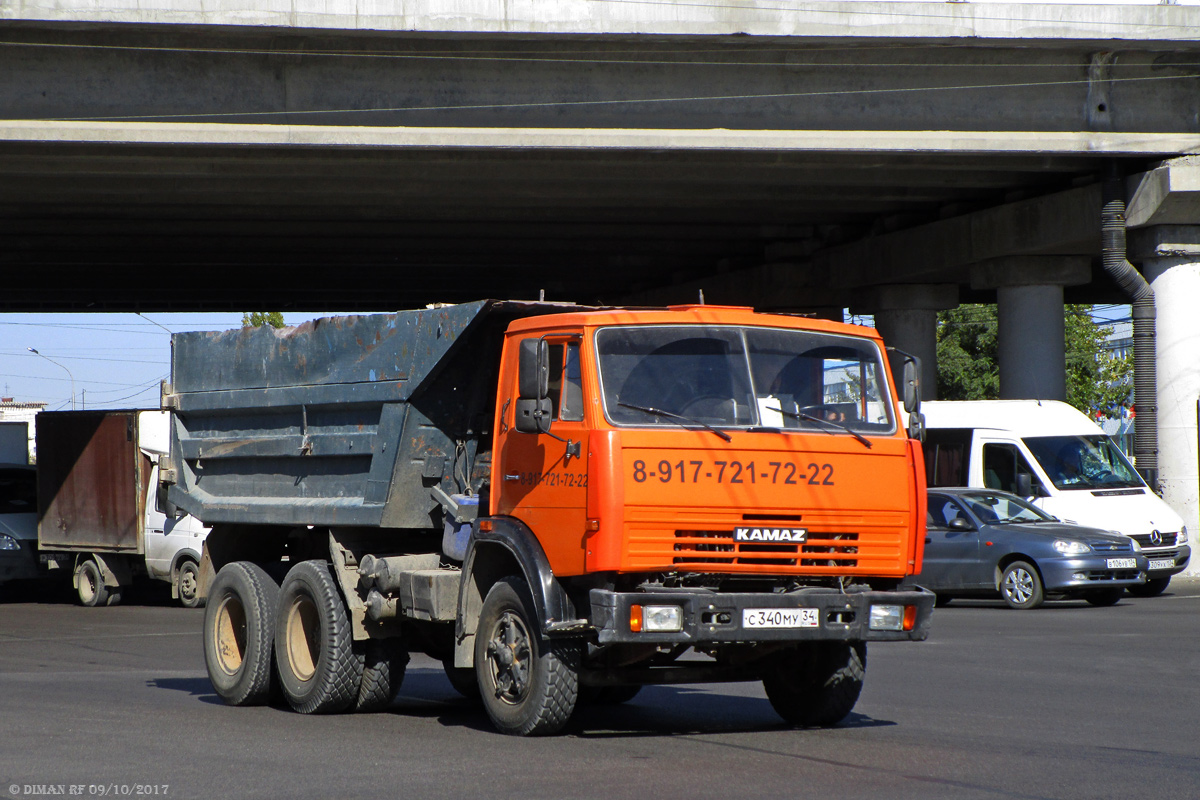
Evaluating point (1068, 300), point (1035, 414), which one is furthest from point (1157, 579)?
point (1068, 300)

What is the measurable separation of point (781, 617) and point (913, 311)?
25.7 metres

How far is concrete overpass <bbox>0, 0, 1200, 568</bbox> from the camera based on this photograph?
768 inches

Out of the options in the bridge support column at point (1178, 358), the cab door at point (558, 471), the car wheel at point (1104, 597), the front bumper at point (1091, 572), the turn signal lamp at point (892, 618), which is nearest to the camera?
the cab door at point (558, 471)

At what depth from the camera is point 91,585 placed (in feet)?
76.3

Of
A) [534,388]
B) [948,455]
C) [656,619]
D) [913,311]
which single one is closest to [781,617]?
[656,619]

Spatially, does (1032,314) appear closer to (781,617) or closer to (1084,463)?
(1084,463)

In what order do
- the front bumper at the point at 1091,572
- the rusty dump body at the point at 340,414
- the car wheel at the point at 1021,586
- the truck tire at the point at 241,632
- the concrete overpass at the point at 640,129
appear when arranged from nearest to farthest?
the rusty dump body at the point at 340,414 → the truck tire at the point at 241,632 → the front bumper at the point at 1091,572 → the car wheel at the point at 1021,586 → the concrete overpass at the point at 640,129

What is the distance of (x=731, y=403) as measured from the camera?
8.34m

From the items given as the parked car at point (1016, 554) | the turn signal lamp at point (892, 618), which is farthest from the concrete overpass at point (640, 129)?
the turn signal lamp at point (892, 618)

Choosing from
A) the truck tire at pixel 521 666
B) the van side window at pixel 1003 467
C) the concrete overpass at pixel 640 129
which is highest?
the concrete overpass at pixel 640 129

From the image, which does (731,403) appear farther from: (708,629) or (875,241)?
(875,241)

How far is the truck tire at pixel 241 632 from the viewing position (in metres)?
10.6

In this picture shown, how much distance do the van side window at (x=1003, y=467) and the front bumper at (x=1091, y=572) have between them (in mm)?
3894

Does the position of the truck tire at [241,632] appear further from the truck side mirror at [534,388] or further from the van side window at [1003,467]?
the van side window at [1003,467]
